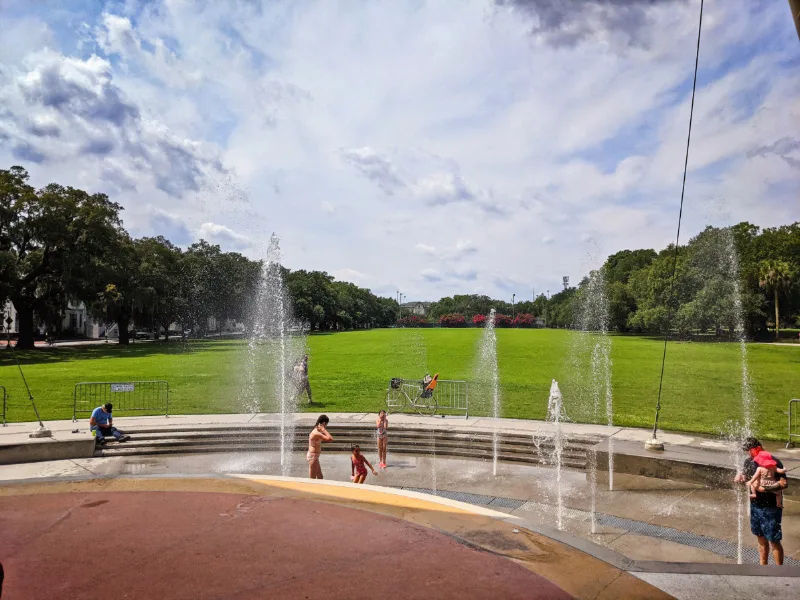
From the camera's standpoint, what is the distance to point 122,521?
9.45 m

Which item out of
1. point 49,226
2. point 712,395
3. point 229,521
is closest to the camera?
point 229,521

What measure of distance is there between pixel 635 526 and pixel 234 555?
6.84m

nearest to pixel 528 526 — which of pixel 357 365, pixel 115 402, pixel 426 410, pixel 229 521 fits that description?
pixel 229 521

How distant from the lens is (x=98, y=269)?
51.5 metres

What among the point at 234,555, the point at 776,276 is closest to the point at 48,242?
the point at 234,555

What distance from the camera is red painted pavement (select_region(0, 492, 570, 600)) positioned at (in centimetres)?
694

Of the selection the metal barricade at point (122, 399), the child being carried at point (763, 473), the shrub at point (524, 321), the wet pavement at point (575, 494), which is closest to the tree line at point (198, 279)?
the wet pavement at point (575, 494)

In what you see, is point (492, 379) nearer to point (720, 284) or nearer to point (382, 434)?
point (382, 434)

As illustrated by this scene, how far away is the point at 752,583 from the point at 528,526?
3180 mm

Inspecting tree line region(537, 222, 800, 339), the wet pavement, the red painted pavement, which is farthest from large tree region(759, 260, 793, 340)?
the red painted pavement

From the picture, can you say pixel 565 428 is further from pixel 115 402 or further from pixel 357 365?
pixel 357 365

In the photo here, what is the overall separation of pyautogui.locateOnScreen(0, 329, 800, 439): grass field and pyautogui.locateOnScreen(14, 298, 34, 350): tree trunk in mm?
3184

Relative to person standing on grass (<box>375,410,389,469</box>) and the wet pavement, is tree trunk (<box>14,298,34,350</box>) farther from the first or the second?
person standing on grass (<box>375,410,389,469</box>)

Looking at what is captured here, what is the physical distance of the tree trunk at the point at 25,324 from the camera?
50353 millimetres
